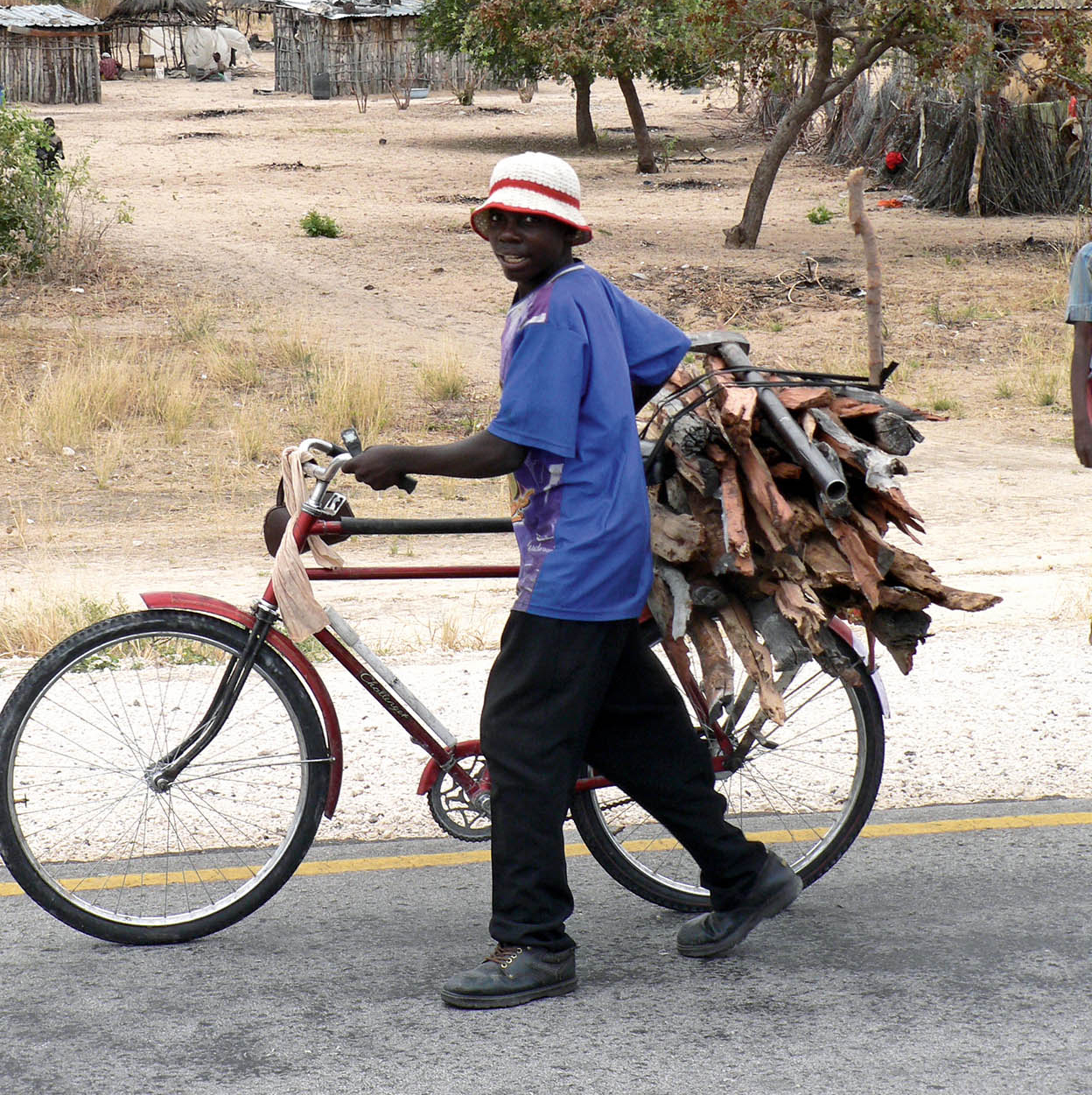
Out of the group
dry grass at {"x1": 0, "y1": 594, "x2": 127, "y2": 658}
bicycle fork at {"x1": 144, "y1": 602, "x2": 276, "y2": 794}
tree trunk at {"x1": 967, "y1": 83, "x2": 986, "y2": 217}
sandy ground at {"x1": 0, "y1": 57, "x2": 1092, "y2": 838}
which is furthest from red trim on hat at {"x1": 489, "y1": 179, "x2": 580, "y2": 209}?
tree trunk at {"x1": 967, "y1": 83, "x2": 986, "y2": 217}

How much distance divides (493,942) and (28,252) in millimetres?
14025

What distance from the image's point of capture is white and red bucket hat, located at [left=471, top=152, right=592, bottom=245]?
3.24m

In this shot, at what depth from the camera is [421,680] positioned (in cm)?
591

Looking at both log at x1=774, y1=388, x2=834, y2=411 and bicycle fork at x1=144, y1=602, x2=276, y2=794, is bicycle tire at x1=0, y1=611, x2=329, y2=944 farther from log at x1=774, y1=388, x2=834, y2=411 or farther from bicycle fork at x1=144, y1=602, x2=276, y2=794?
log at x1=774, y1=388, x2=834, y2=411

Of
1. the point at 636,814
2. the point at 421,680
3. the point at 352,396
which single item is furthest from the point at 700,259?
the point at 636,814

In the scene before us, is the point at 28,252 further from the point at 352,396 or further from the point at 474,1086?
the point at 474,1086

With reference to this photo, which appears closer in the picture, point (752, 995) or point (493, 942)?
point (752, 995)

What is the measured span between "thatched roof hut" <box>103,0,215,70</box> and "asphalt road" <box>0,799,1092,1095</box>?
48.5 m

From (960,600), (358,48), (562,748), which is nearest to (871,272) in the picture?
(960,600)

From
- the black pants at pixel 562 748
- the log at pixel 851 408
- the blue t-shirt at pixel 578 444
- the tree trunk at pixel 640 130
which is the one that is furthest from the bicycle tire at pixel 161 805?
the tree trunk at pixel 640 130

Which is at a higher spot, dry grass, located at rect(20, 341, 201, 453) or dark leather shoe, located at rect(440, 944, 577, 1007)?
dry grass, located at rect(20, 341, 201, 453)

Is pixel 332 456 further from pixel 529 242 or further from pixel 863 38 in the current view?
pixel 863 38

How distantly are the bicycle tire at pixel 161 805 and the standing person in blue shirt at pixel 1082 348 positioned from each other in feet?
9.05

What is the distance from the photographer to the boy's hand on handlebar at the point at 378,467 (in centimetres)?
330
